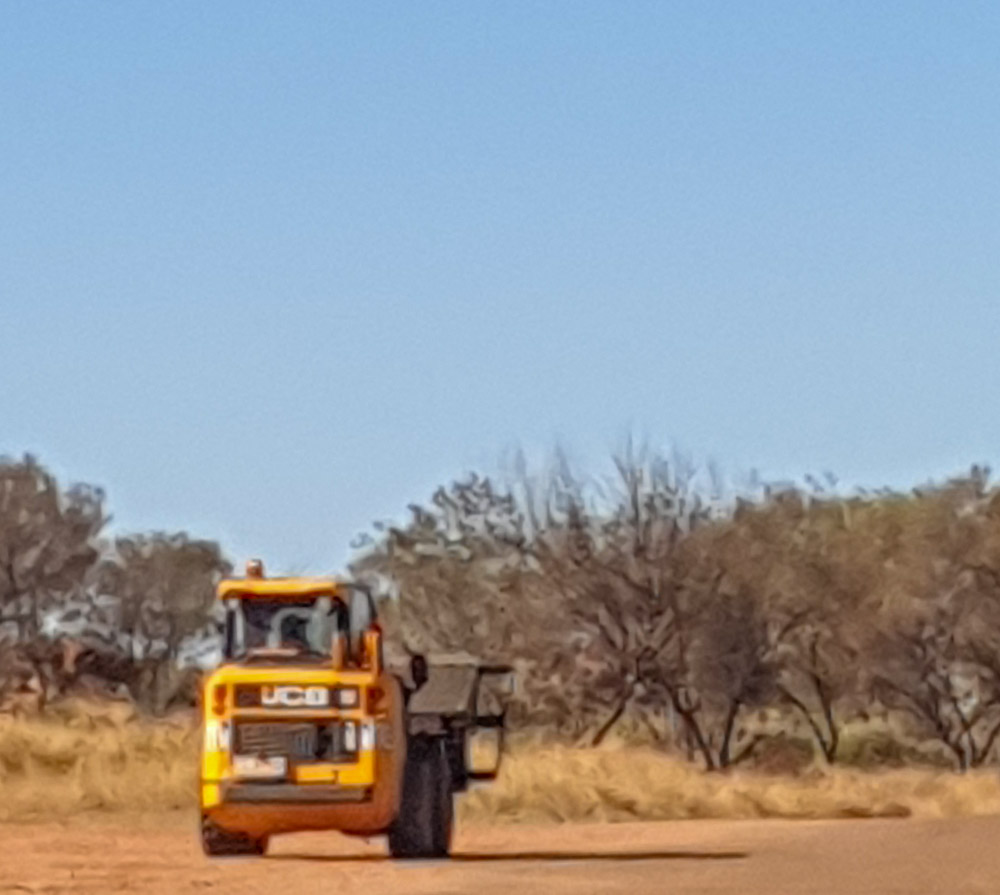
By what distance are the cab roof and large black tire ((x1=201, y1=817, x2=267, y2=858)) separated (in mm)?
2107

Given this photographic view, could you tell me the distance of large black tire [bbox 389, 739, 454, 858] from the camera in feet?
91.5

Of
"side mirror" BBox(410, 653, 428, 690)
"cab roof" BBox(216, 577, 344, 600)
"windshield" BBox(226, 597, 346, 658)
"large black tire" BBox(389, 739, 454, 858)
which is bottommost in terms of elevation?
"large black tire" BBox(389, 739, 454, 858)

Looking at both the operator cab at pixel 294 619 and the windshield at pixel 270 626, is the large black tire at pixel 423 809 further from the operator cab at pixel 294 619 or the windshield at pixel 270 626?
the windshield at pixel 270 626

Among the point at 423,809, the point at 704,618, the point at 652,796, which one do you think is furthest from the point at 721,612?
the point at 423,809

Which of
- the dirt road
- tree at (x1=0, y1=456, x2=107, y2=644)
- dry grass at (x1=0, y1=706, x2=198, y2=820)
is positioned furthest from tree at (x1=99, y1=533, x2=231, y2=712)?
the dirt road

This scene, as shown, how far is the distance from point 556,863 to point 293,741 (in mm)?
2836

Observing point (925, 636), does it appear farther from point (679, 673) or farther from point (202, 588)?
point (202, 588)

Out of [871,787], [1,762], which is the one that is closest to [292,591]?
[1,762]

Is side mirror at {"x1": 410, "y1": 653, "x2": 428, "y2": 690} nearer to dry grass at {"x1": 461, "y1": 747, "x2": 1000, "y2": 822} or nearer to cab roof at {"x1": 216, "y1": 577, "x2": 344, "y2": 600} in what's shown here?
cab roof at {"x1": 216, "y1": 577, "x2": 344, "y2": 600}

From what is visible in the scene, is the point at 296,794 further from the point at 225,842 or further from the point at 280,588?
the point at 280,588

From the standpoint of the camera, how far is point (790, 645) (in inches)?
2621

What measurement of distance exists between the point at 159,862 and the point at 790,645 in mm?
40073

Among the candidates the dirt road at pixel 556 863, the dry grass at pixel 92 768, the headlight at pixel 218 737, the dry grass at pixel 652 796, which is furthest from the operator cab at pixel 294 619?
the dry grass at pixel 652 796

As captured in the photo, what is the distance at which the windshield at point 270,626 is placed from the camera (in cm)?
2769
